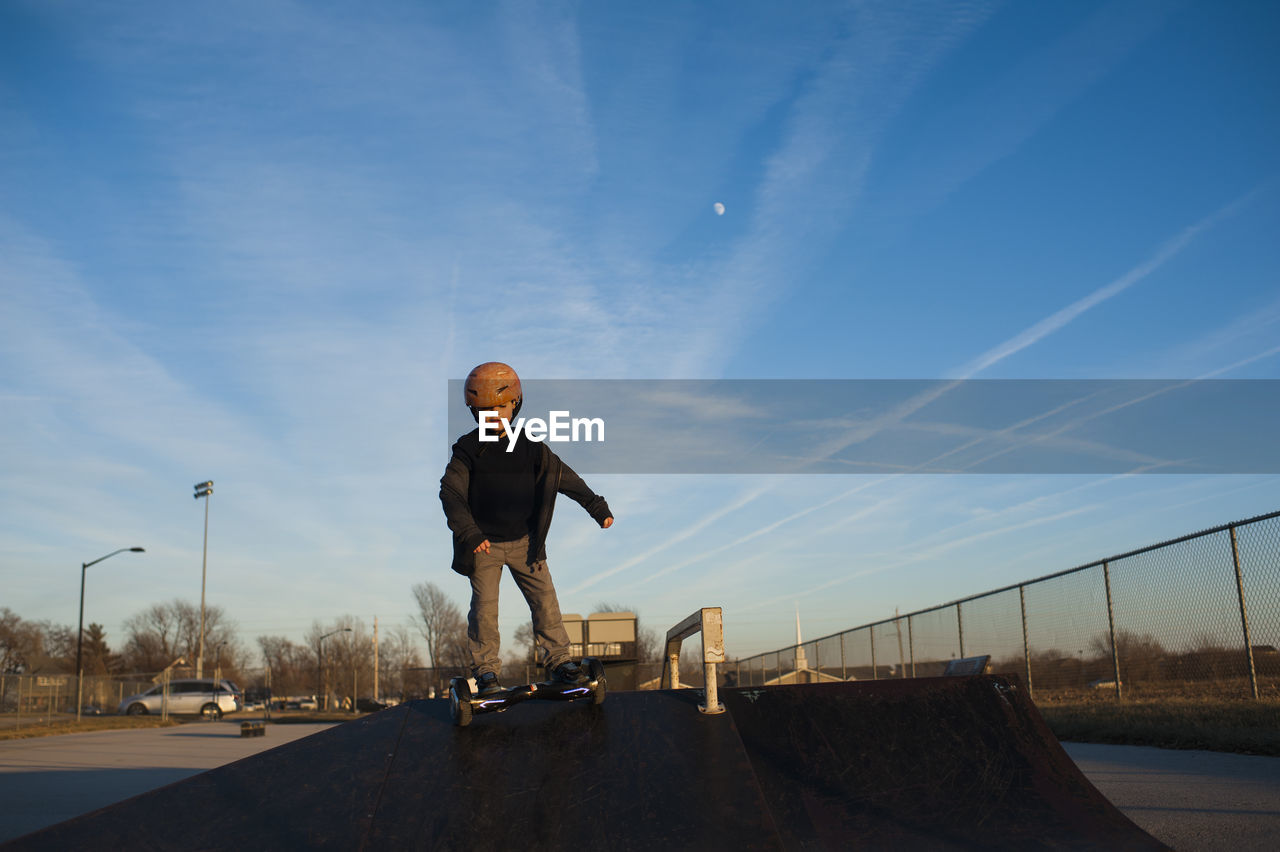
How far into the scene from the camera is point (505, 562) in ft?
17.8

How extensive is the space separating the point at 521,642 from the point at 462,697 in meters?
65.1

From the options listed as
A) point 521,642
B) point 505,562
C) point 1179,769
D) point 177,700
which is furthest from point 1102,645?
point 521,642

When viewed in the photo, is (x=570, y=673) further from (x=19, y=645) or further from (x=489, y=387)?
(x=19, y=645)

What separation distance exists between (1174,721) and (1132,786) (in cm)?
420

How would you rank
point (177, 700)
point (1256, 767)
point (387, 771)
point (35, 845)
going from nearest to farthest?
point (35, 845) < point (387, 771) < point (1256, 767) < point (177, 700)

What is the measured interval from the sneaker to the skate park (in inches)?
6.4

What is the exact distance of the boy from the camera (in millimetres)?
5254

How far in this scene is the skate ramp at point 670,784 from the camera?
371cm

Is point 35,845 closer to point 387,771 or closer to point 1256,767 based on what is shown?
point 387,771

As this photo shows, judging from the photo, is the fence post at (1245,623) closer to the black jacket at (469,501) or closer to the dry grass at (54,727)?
the black jacket at (469,501)

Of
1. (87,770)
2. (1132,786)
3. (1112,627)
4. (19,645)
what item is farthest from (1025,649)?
(19,645)

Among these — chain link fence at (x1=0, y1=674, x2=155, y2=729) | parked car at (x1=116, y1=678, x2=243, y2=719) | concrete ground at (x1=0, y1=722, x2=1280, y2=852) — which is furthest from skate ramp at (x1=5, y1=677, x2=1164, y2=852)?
parked car at (x1=116, y1=678, x2=243, y2=719)

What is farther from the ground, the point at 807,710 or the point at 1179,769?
the point at 807,710

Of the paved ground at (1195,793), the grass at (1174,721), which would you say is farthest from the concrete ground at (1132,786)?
the grass at (1174,721)
